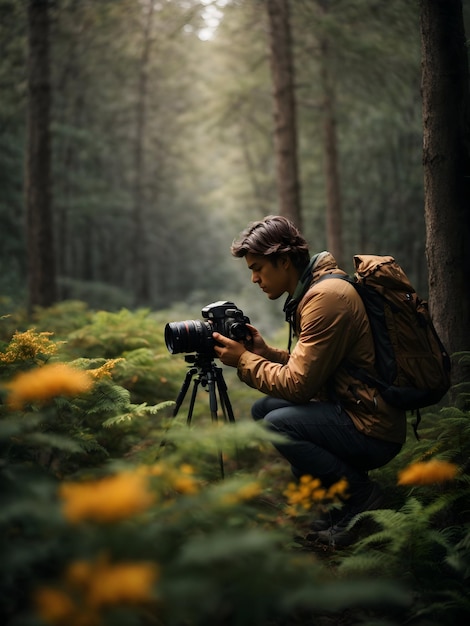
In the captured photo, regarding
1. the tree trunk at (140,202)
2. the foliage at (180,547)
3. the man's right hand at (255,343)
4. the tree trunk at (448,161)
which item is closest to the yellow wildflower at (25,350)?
the foliage at (180,547)

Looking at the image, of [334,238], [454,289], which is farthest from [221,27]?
[454,289]

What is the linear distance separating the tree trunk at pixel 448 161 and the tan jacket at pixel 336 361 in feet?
2.68

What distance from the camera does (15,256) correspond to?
13258 millimetres

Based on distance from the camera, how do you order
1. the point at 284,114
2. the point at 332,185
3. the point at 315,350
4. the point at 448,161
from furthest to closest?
the point at 332,185, the point at 284,114, the point at 448,161, the point at 315,350

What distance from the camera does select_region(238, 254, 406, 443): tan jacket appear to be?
2881 mm

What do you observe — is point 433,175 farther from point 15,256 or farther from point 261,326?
point 15,256

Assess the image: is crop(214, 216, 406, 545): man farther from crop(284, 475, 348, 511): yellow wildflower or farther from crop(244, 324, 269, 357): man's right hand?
crop(284, 475, 348, 511): yellow wildflower

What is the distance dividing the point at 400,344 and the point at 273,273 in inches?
35.8

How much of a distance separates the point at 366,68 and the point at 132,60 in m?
10.3

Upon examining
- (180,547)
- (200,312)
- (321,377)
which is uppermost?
(200,312)

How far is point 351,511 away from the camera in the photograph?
3066mm

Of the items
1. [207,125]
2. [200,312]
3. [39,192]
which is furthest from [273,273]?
[207,125]

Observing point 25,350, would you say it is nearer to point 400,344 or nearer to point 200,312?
point 400,344

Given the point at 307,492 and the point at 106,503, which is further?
the point at 307,492
